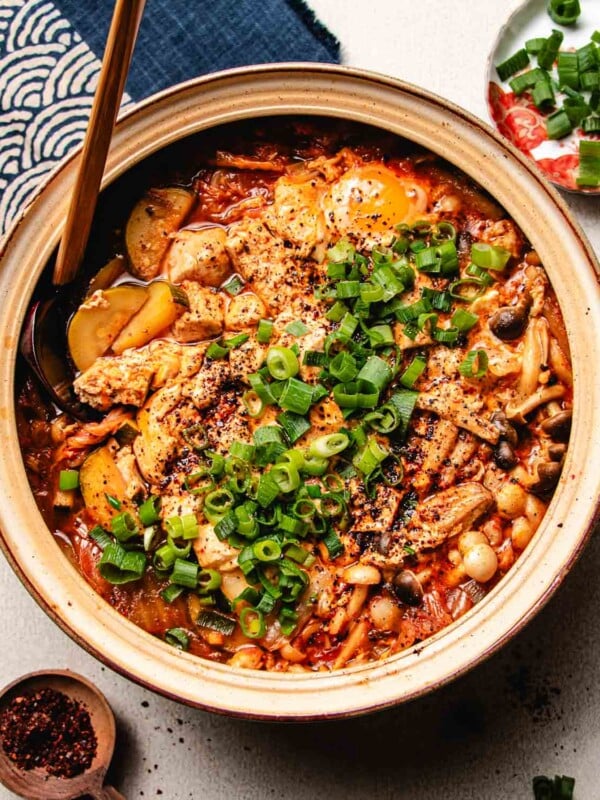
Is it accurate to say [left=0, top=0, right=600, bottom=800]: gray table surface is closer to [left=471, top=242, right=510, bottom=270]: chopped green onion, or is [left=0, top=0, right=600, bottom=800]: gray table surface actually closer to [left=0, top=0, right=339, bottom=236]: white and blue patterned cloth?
[left=471, top=242, right=510, bottom=270]: chopped green onion

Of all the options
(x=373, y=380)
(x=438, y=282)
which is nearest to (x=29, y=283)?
(x=373, y=380)

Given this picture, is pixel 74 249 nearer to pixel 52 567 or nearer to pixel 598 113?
pixel 52 567

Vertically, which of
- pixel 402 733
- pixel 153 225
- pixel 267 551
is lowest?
pixel 402 733

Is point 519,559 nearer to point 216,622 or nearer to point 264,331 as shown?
point 216,622

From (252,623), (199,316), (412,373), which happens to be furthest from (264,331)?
(252,623)

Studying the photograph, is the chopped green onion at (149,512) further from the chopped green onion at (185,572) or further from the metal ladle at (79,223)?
the metal ladle at (79,223)

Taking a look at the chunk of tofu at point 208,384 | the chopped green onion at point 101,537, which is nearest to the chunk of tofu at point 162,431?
the chunk of tofu at point 208,384

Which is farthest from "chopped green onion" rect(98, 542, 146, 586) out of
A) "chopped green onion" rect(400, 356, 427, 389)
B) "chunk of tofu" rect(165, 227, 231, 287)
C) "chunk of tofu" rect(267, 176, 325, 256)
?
"chunk of tofu" rect(267, 176, 325, 256)
